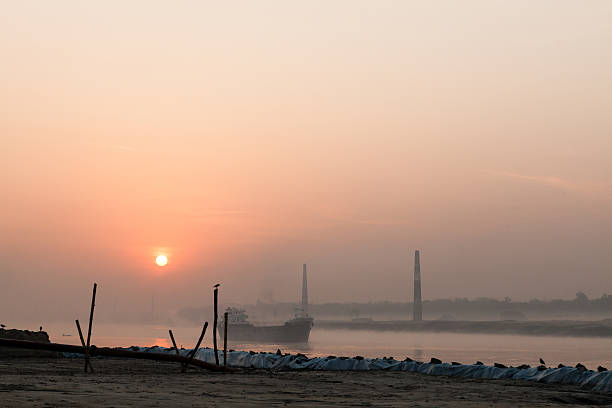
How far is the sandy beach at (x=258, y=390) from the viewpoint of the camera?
67.2 feet

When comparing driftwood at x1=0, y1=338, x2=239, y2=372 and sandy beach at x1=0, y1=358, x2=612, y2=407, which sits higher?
driftwood at x1=0, y1=338, x2=239, y2=372

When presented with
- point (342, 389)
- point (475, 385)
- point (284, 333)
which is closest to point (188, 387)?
point (342, 389)

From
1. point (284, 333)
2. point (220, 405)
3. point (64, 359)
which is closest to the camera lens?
point (220, 405)

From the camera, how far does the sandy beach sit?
20.5 metres

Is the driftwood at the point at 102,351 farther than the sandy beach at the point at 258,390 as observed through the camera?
Yes

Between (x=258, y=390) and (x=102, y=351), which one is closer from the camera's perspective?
(x=258, y=390)

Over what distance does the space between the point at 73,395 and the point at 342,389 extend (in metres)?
9.29

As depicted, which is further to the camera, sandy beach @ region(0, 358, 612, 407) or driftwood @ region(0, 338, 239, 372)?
driftwood @ region(0, 338, 239, 372)

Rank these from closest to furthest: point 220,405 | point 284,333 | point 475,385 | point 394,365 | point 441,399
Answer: point 220,405
point 441,399
point 475,385
point 394,365
point 284,333

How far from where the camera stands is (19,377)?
27.2 metres

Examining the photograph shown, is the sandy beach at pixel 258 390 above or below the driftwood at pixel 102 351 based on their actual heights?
below

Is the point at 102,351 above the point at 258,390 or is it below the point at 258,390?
above

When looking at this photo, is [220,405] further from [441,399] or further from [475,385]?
[475,385]

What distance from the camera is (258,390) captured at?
2503cm
